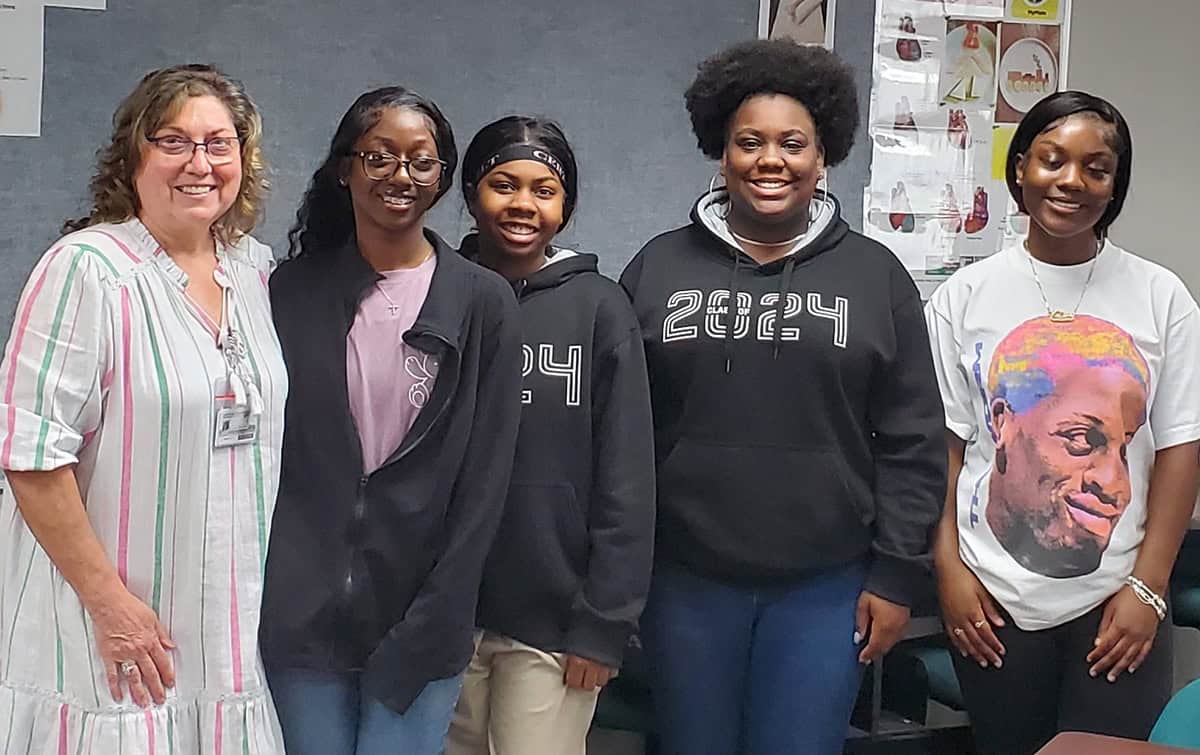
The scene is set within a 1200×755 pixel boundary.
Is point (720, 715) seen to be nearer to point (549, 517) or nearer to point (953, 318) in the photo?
point (549, 517)

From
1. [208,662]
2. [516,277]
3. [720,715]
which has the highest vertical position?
[516,277]

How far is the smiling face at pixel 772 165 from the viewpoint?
200 centimetres

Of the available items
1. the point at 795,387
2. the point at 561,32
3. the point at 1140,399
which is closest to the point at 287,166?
the point at 561,32

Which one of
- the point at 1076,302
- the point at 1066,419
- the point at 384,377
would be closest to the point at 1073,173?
the point at 1076,302

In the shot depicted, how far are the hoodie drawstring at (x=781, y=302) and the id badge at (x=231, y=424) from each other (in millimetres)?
758

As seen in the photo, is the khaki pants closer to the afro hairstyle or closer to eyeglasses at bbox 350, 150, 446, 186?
eyeglasses at bbox 350, 150, 446, 186

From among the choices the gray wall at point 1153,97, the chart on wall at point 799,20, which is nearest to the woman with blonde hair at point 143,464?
the chart on wall at point 799,20

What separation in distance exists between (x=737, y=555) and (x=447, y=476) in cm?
47

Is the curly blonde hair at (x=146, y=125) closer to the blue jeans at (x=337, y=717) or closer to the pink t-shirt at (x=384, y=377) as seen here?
the pink t-shirt at (x=384, y=377)

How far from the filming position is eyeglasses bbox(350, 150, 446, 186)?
5.81 feet

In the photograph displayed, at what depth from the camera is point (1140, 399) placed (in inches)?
81.4

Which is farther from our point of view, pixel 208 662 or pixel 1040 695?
pixel 1040 695

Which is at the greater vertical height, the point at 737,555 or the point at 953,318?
the point at 953,318

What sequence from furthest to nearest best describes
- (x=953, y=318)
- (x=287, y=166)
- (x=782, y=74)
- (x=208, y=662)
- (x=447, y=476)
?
(x=287, y=166) < (x=953, y=318) < (x=782, y=74) < (x=447, y=476) < (x=208, y=662)
